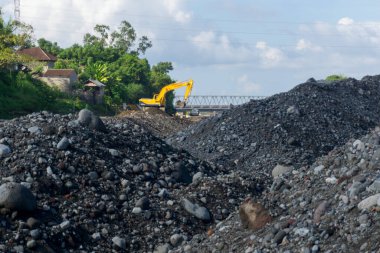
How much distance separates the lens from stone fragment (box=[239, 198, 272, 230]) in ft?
31.9

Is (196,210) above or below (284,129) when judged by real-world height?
below

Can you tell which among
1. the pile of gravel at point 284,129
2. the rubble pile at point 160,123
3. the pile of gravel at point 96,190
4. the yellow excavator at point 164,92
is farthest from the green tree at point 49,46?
the pile of gravel at point 96,190

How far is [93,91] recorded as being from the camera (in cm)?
4988

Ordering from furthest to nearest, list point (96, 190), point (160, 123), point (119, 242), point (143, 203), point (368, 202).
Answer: point (160, 123) → point (96, 190) → point (143, 203) → point (119, 242) → point (368, 202)

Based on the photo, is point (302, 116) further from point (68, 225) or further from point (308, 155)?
point (68, 225)

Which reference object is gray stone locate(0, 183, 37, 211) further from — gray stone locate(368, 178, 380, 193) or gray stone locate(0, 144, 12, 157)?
gray stone locate(368, 178, 380, 193)

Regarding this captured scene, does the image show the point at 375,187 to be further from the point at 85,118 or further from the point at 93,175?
the point at 85,118

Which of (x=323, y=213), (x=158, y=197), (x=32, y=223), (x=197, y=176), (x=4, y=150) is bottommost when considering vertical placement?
(x=32, y=223)

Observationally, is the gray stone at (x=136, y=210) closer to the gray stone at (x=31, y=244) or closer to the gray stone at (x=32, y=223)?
the gray stone at (x=32, y=223)

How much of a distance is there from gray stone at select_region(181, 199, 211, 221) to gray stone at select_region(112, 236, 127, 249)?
1.32m

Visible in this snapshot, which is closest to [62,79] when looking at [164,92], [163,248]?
[164,92]

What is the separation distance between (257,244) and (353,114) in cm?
1397

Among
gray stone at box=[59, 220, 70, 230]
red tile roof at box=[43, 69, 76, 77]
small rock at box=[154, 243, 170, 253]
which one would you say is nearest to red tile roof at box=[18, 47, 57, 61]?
red tile roof at box=[43, 69, 76, 77]

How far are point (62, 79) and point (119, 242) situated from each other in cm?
3797
